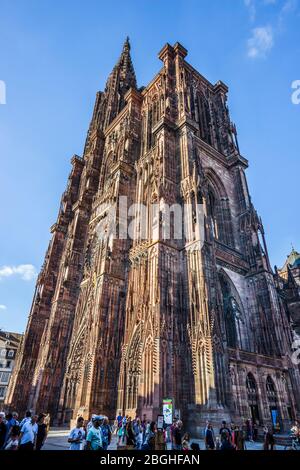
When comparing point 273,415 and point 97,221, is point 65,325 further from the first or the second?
point 273,415

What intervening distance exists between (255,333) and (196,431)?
32.3ft

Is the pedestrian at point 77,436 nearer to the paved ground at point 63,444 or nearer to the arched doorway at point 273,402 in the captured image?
the paved ground at point 63,444

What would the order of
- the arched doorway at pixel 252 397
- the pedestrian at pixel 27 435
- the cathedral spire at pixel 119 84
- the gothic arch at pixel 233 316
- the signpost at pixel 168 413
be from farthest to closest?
the cathedral spire at pixel 119 84
the gothic arch at pixel 233 316
the arched doorway at pixel 252 397
the signpost at pixel 168 413
the pedestrian at pixel 27 435

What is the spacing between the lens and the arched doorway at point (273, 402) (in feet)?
60.6

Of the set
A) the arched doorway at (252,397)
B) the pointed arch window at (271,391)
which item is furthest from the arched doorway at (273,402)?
the arched doorway at (252,397)

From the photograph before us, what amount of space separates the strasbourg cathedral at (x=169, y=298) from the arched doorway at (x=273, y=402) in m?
0.06

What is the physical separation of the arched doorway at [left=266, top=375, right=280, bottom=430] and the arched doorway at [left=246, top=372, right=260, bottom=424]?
113 cm

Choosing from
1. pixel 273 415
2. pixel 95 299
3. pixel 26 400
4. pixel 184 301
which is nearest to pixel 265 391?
pixel 273 415

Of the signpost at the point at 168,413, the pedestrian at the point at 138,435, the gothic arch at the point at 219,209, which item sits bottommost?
the pedestrian at the point at 138,435

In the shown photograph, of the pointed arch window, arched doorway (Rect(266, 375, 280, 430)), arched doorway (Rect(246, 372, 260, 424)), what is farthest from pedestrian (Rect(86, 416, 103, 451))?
the pointed arch window

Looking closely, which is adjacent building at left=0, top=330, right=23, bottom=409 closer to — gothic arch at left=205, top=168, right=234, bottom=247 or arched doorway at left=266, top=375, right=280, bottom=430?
gothic arch at left=205, top=168, right=234, bottom=247

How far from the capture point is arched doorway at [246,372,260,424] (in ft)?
59.2

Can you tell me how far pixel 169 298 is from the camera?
1867 cm

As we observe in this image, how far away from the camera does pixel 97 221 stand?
32188mm
